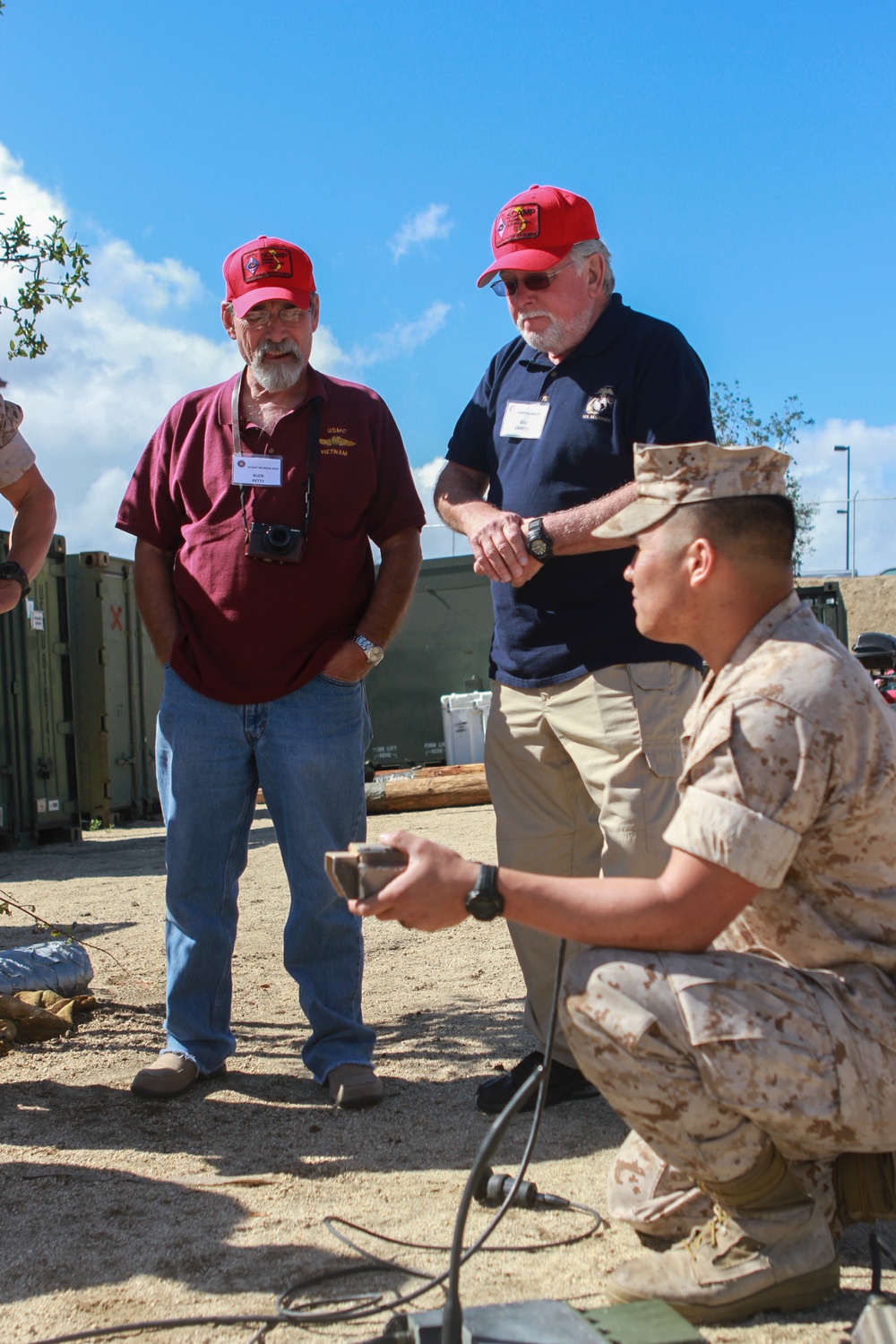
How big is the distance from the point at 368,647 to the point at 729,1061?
1803 millimetres

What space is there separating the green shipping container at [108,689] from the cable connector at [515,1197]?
30.3ft

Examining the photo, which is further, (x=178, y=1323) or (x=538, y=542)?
(x=538, y=542)

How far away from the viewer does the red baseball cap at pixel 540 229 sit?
3428 mm

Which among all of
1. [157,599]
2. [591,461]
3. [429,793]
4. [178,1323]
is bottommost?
[429,793]

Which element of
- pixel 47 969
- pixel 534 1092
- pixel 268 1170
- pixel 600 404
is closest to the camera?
pixel 268 1170

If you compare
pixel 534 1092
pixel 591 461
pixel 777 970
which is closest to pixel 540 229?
pixel 591 461

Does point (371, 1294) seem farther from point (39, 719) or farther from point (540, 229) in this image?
point (39, 719)

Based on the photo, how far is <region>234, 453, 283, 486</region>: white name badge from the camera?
346 centimetres

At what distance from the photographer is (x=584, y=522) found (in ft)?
10.6

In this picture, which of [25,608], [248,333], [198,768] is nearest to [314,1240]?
[198,768]

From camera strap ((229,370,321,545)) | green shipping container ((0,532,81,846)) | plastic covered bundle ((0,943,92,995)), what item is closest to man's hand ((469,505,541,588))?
camera strap ((229,370,321,545))

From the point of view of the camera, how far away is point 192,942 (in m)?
3.45

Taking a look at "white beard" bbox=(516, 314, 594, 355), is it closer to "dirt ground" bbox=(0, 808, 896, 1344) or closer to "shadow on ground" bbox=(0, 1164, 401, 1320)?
"dirt ground" bbox=(0, 808, 896, 1344)

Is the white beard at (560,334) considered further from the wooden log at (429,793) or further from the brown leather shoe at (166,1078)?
the wooden log at (429,793)
